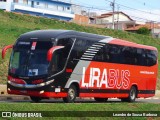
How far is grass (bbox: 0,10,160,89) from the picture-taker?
136 ft

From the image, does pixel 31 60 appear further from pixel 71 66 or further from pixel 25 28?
pixel 25 28

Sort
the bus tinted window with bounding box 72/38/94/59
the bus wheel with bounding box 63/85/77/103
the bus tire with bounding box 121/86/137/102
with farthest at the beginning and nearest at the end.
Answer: the bus tire with bounding box 121/86/137/102
the bus tinted window with bounding box 72/38/94/59
the bus wheel with bounding box 63/85/77/103

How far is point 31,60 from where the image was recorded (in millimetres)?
22516

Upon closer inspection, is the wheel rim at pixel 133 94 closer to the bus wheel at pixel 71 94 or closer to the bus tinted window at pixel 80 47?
the bus tinted window at pixel 80 47

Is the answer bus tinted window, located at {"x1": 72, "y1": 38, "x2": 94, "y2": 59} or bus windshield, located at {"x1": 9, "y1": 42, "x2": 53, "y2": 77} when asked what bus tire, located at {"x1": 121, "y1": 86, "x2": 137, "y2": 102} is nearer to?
bus tinted window, located at {"x1": 72, "y1": 38, "x2": 94, "y2": 59}

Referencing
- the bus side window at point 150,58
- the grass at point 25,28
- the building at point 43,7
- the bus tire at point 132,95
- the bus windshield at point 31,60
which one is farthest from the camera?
the building at point 43,7

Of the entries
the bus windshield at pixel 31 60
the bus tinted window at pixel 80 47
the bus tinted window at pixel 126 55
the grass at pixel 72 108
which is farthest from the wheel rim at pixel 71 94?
the grass at pixel 72 108

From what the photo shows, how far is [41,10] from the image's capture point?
9069 cm

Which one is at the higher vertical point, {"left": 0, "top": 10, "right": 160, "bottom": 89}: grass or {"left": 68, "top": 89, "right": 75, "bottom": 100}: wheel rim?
{"left": 0, "top": 10, "right": 160, "bottom": 89}: grass

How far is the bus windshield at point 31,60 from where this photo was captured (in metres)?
22.2

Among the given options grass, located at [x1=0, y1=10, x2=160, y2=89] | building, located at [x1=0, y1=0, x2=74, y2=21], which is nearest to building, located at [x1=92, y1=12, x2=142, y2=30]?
building, located at [x1=0, y1=0, x2=74, y2=21]

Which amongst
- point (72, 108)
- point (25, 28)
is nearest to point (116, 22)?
point (25, 28)

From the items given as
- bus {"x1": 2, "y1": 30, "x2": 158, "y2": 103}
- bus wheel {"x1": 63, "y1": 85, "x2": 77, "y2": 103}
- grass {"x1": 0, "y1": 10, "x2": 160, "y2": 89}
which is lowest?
bus wheel {"x1": 63, "y1": 85, "x2": 77, "y2": 103}

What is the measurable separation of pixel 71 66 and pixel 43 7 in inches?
2789
